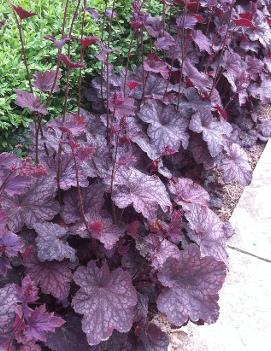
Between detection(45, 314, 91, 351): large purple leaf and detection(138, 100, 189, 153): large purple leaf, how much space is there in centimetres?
97

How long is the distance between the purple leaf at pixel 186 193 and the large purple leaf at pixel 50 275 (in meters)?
0.61

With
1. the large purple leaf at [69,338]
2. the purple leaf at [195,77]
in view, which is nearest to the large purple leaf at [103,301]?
the large purple leaf at [69,338]

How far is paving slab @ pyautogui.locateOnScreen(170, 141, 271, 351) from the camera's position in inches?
91.0

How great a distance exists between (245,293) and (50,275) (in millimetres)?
1097

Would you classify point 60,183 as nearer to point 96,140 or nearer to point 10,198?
point 10,198

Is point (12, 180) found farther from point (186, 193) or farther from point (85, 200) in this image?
point (186, 193)

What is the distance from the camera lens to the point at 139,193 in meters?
2.09

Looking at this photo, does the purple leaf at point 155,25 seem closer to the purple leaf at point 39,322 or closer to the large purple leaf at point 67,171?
the large purple leaf at point 67,171

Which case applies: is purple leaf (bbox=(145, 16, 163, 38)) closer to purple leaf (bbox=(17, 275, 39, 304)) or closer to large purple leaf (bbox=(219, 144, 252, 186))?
large purple leaf (bbox=(219, 144, 252, 186))

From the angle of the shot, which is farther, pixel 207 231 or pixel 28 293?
pixel 207 231

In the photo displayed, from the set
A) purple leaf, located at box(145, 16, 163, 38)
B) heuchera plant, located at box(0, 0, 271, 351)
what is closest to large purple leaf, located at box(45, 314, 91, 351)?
heuchera plant, located at box(0, 0, 271, 351)

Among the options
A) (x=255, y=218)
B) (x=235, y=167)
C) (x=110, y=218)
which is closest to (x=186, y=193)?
(x=110, y=218)

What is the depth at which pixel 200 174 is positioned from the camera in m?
3.06

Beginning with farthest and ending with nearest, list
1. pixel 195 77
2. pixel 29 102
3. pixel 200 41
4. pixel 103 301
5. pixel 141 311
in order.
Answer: pixel 200 41 < pixel 195 77 < pixel 141 311 < pixel 29 102 < pixel 103 301
